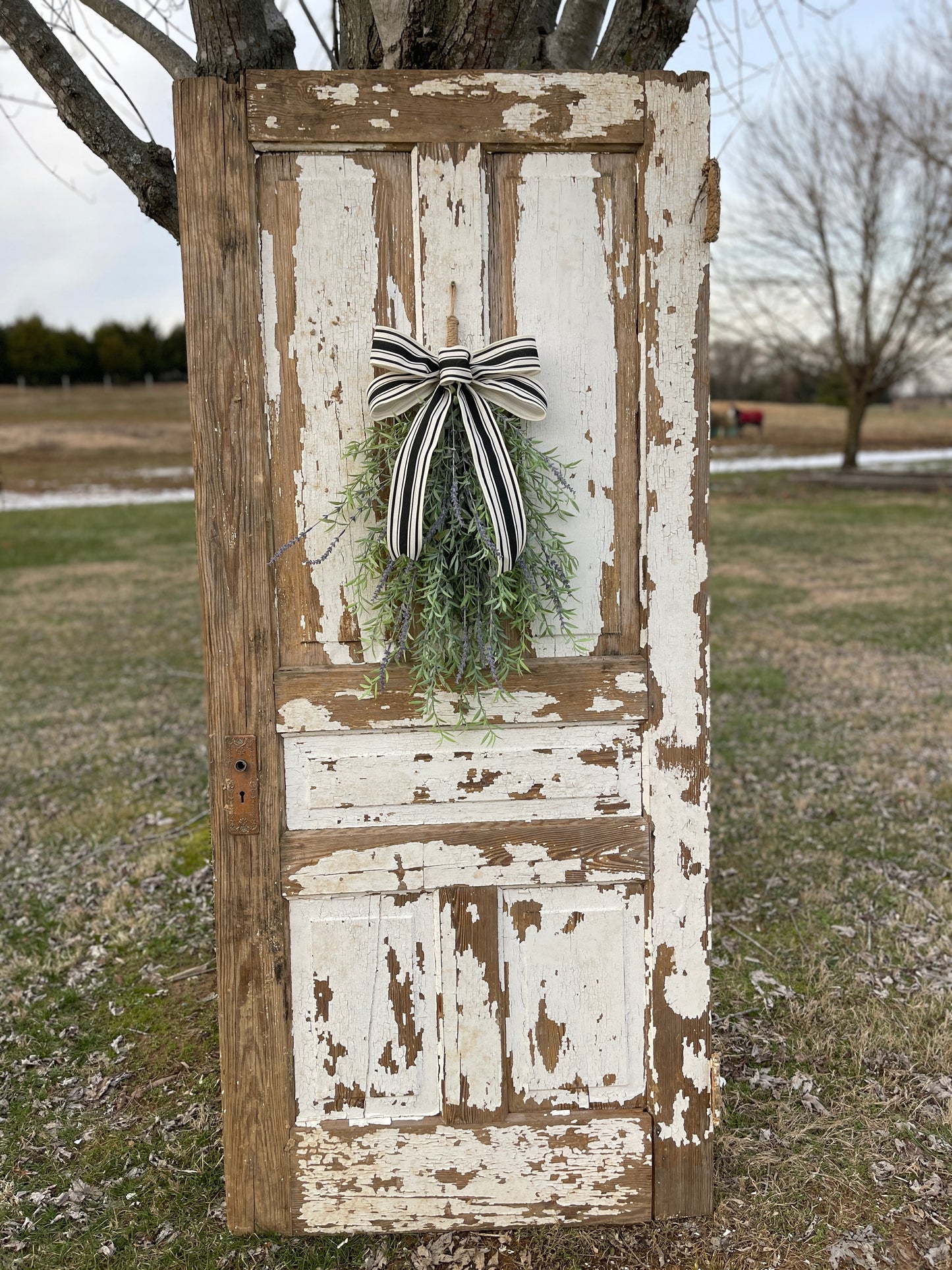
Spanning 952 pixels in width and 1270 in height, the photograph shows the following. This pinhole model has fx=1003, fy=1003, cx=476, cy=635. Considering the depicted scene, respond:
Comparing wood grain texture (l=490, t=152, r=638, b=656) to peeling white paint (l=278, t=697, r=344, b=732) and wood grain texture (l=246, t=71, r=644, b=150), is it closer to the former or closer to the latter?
wood grain texture (l=246, t=71, r=644, b=150)

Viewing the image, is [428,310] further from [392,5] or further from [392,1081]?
[392,1081]

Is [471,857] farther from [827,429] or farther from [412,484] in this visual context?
[827,429]

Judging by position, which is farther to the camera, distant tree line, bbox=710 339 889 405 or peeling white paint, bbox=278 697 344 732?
distant tree line, bbox=710 339 889 405

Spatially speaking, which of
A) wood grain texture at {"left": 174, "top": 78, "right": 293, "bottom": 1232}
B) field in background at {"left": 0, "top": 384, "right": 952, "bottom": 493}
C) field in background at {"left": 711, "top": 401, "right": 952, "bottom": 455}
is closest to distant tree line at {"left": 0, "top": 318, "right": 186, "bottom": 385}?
field in background at {"left": 0, "top": 384, "right": 952, "bottom": 493}

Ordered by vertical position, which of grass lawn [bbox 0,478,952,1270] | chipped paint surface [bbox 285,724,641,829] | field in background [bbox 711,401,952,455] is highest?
field in background [bbox 711,401,952,455]

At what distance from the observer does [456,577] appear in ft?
6.84

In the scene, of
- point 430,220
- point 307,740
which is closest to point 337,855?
point 307,740

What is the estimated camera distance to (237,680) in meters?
2.21

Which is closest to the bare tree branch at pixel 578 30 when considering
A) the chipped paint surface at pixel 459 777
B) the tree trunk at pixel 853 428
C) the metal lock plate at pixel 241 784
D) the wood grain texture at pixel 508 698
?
the wood grain texture at pixel 508 698

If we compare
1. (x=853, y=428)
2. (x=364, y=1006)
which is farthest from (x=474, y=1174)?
(x=853, y=428)

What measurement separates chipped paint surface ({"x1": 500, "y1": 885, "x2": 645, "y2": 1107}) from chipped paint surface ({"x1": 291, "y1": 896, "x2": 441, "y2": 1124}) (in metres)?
0.20

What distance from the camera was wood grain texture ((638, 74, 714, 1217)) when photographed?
83.3 inches

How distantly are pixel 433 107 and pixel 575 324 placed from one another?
1.71 feet

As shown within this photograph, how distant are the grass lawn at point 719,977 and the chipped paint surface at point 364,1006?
0.40m
